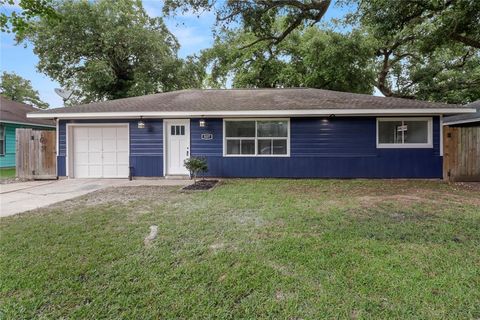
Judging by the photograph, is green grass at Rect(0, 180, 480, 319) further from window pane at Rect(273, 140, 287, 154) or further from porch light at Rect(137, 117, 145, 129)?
porch light at Rect(137, 117, 145, 129)

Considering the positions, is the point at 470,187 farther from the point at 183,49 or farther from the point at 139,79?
the point at 183,49

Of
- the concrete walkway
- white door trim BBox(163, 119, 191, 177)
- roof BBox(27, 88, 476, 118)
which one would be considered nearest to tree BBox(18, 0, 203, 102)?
roof BBox(27, 88, 476, 118)

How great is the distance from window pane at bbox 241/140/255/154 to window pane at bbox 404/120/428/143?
5.20 m

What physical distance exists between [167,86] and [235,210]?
16792mm

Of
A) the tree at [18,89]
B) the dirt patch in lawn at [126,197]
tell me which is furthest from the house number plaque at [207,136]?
the tree at [18,89]

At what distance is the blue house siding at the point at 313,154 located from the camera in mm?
9125

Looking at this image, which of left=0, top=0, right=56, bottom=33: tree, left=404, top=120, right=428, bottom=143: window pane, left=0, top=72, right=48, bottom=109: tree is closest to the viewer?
left=0, top=0, right=56, bottom=33: tree

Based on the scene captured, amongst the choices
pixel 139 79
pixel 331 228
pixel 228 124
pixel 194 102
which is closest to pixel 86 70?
pixel 139 79

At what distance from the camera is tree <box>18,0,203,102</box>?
55.9ft

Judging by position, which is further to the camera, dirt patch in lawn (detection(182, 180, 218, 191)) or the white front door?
the white front door

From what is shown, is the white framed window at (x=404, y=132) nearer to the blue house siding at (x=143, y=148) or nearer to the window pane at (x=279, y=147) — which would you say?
the window pane at (x=279, y=147)

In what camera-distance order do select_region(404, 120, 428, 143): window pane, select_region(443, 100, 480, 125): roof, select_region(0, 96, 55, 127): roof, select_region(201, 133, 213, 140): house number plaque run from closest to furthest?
select_region(404, 120, 428, 143): window pane → select_region(201, 133, 213, 140): house number plaque → select_region(443, 100, 480, 125): roof → select_region(0, 96, 55, 127): roof

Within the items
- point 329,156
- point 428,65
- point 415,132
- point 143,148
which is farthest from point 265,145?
point 428,65

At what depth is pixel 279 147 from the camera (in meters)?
9.56
